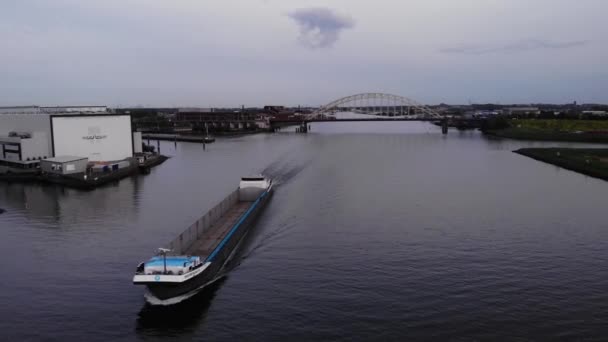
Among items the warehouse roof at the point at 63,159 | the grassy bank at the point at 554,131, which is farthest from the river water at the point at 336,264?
the grassy bank at the point at 554,131

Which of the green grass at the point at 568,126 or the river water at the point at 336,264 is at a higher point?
the green grass at the point at 568,126

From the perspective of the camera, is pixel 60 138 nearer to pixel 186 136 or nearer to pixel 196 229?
pixel 196 229

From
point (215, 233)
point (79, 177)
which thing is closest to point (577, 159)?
point (215, 233)

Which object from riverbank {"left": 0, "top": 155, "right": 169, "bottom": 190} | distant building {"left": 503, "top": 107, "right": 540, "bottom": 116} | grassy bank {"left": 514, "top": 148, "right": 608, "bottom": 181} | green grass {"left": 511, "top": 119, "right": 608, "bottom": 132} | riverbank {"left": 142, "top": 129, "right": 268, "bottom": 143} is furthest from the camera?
distant building {"left": 503, "top": 107, "right": 540, "bottom": 116}

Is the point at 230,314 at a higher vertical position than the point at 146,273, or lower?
lower

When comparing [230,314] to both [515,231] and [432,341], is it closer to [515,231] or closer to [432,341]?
[432,341]

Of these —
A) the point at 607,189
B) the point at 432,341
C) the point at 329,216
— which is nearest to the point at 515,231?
the point at 329,216

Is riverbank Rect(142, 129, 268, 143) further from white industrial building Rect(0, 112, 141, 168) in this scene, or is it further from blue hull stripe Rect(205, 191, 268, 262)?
blue hull stripe Rect(205, 191, 268, 262)

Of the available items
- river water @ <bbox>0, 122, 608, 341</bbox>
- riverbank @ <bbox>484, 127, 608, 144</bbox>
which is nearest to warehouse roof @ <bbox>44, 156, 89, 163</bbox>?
river water @ <bbox>0, 122, 608, 341</bbox>

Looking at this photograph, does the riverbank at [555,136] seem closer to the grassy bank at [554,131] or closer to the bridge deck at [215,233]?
Answer: the grassy bank at [554,131]
